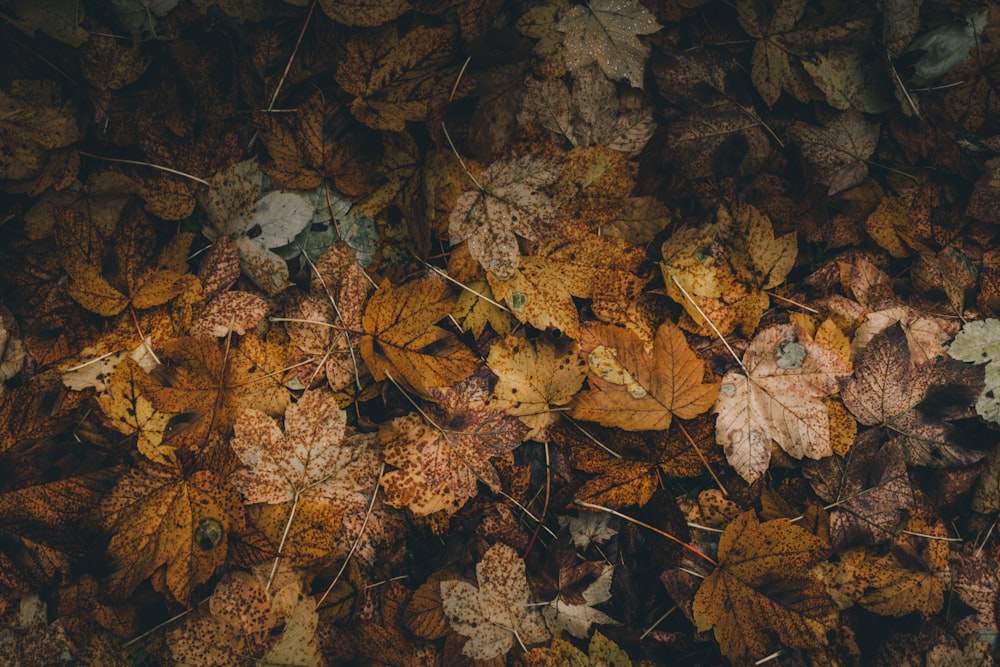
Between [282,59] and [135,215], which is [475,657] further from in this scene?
[282,59]

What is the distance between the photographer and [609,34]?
4.60ft

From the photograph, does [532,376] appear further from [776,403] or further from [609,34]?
[609,34]

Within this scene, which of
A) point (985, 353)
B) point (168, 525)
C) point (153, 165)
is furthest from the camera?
point (985, 353)

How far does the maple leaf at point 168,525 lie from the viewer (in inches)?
51.7

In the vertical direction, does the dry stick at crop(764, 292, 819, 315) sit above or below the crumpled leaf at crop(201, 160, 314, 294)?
below

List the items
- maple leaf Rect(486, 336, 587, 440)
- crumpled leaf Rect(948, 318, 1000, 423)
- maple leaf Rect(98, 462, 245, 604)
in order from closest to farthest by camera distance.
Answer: maple leaf Rect(98, 462, 245, 604) → maple leaf Rect(486, 336, 587, 440) → crumpled leaf Rect(948, 318, 1000, 423)

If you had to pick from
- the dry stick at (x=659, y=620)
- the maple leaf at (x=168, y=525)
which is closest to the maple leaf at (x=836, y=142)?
the dry stick at (x=659, y=620)

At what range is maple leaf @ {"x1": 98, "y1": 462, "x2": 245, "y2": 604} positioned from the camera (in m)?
1.31

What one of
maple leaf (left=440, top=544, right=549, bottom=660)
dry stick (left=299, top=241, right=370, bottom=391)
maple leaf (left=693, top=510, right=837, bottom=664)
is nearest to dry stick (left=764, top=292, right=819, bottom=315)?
maple leaf (left=693, top=510, right=837, bottom=664)

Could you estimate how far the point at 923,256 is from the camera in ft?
5.19

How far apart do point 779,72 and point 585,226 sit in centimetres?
73

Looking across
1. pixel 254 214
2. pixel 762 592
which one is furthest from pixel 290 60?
pixel 762 592

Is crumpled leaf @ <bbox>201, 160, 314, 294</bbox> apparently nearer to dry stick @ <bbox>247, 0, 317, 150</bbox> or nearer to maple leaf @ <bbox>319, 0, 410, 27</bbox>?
dry stick @ <bbox>247, 0, 317, 150</bbox>

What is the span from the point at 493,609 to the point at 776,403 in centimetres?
90
